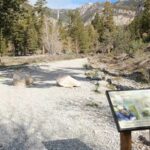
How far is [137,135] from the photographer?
8.27 meters

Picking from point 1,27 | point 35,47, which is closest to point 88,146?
point 1,27

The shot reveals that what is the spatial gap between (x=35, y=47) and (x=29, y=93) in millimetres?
54270

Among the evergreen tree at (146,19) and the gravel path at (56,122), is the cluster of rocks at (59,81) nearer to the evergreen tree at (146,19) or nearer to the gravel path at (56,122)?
the gravel path at (56,122)

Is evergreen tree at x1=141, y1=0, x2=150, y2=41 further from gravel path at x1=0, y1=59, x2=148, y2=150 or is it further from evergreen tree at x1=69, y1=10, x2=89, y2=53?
gravel path at x1=0, y1=59, x2=148, y2=150

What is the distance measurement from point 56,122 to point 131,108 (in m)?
3.72

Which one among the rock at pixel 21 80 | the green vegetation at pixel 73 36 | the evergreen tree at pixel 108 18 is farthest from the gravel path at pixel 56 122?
the evergreen tree at pixel 108 18

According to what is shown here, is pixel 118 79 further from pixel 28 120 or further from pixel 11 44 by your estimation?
pixel 11 44

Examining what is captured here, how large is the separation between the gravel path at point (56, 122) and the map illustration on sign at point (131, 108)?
155cm

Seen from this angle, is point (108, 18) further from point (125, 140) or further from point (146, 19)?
point (125, 140)

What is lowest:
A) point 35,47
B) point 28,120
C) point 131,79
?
point 35,47

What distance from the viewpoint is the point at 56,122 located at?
30.9 ft

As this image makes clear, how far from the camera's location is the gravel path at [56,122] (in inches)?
303

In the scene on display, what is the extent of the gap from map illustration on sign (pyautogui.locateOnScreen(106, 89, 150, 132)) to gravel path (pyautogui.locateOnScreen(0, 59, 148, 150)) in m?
1.55

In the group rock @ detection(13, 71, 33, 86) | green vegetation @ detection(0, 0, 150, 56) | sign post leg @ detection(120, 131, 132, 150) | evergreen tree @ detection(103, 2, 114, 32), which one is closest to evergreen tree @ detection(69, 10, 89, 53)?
green vegetation @ detection(0, 0, 150, 56)
